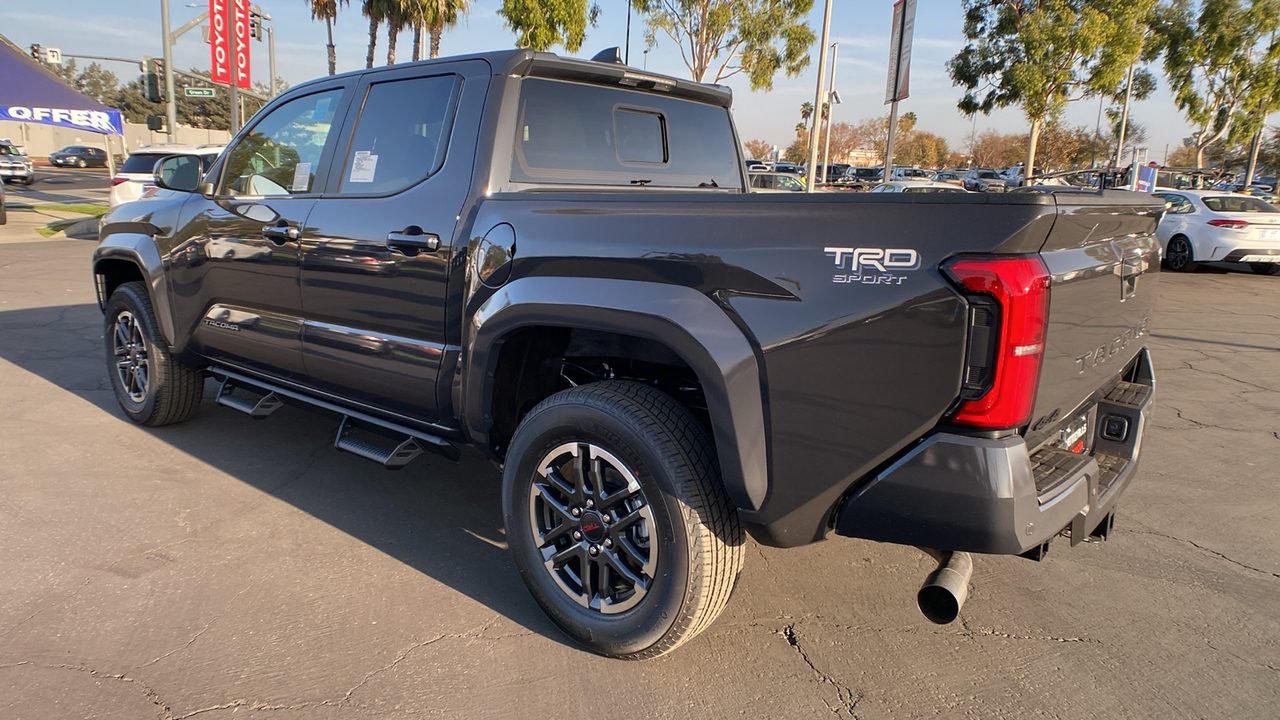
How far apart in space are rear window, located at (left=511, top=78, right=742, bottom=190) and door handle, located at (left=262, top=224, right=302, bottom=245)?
1189 mm

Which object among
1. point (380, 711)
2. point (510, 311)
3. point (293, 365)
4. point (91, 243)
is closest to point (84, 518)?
point (293, 365)

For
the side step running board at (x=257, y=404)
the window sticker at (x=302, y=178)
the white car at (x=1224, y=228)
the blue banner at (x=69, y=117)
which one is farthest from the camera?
the blue banner at (x=69, y=117)

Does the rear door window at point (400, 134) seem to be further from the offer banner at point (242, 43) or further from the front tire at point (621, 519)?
the offer banner at point (242, 43)

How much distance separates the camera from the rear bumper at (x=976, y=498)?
6.81 feet

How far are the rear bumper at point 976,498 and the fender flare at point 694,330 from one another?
0.31 meters

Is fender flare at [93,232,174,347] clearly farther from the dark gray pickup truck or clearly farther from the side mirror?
the dark gray pickup truck

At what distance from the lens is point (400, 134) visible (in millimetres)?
3521

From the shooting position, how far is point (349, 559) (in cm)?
349

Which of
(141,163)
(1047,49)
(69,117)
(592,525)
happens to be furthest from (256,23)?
(592,525)

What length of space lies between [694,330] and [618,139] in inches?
63.2

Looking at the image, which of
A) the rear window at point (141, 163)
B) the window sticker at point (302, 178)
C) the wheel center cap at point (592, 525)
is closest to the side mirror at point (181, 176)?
the window sticker at point (302, 178)

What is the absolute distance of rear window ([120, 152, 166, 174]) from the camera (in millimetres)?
13953

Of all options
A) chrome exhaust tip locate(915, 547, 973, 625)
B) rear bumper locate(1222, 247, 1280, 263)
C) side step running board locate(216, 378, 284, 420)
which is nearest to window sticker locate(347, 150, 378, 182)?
side step running board locate(216, 378, 284, 420)

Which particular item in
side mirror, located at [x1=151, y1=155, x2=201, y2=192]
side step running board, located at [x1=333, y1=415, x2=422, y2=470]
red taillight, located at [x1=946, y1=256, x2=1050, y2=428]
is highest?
side mirror, located at [x1=151, y1=155, x2=201, y2=192]
